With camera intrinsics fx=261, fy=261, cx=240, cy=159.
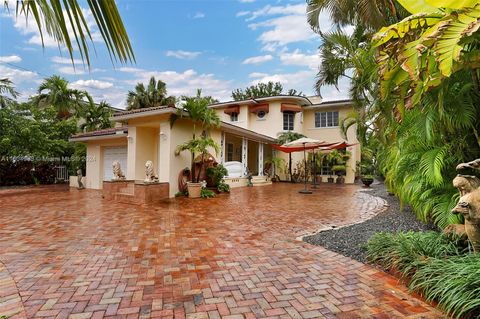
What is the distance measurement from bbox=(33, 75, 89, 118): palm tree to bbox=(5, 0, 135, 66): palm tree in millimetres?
22466

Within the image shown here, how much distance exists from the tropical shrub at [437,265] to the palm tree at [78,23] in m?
3.40

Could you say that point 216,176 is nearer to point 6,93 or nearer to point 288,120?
point 288,120

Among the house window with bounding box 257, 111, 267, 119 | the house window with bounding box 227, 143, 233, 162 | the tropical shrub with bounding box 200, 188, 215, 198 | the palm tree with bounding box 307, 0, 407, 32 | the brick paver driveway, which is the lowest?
the brick paver driveway

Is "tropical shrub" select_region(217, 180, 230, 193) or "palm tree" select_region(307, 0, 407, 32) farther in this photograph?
"tropical shrub" select_region(217, 180, 230, 193)

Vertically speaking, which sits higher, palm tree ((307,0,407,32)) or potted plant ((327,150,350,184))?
palm tree ((307,0,407,32))

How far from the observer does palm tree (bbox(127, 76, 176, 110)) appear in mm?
24406

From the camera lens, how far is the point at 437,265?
3.09 metres

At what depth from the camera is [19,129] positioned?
Result: 1422 cm

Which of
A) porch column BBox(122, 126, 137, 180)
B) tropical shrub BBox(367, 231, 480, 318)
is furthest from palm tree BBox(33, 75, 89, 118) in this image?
tropical shrub BBox(367, 231, 480, 318)

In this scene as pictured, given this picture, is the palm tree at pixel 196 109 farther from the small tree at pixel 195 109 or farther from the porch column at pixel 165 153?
the porch column at pixel 165 153

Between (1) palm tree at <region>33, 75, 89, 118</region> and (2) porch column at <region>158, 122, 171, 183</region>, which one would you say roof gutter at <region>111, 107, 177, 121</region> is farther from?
(1) palm tree at <region>33, 75, 89, 118</region>

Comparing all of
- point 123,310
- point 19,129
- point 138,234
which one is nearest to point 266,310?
point 123,310

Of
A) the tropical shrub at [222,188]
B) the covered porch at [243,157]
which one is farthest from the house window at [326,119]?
the tropical shrub at [222,188]

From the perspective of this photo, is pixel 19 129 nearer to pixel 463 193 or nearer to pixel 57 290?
pixel 57 290
